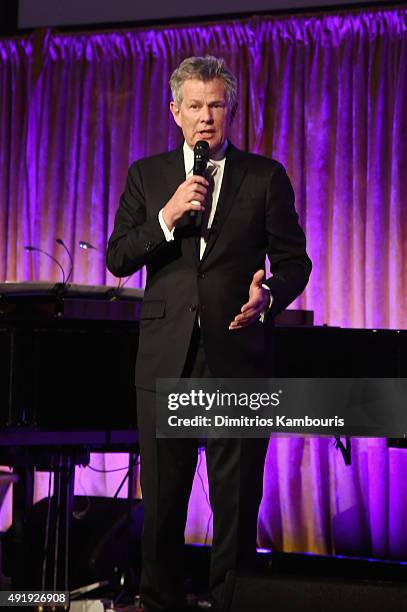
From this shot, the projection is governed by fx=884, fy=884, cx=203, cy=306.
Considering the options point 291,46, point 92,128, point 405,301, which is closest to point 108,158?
point 92,128

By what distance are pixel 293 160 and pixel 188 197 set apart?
304 centimetres

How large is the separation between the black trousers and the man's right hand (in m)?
0.34

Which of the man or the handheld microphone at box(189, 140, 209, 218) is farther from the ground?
the handheld microphone at box(189, 140, 209, 218)

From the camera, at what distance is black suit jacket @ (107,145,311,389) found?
2.36 metres

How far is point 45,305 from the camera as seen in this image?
3.62m

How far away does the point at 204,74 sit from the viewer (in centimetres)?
242

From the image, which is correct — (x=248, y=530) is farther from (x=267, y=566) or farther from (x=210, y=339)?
(x=267, y=566)

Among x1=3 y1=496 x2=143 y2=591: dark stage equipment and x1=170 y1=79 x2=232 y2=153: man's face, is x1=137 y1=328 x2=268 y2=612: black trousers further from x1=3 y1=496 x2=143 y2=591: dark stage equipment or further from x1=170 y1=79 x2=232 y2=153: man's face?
x1=3 y1=496 x2=143 y2=591: dark stage equipment

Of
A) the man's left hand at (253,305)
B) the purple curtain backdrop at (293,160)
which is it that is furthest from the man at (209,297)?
the purple curtain backdrop at (293,160)

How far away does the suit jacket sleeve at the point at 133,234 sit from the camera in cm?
234

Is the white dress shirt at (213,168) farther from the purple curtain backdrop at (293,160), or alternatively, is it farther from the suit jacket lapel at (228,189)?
the purple curtain backdrop at (293,160)

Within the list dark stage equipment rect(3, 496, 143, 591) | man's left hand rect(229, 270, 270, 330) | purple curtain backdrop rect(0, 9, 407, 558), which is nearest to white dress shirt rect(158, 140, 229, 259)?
man's left hand rect(229, 270, 270, 330)

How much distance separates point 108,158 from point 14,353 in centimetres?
254

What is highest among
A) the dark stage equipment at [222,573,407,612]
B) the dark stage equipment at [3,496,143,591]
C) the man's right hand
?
the man's right hand
